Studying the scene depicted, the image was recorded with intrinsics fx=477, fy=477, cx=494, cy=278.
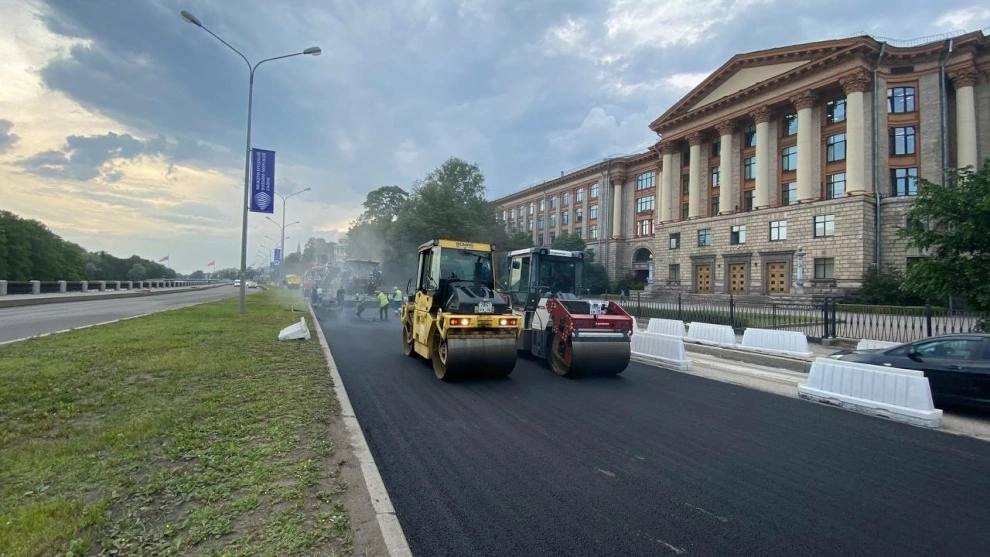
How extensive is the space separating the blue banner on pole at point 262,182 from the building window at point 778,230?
4020 centimetres

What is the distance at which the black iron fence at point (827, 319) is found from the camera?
1477 centimetres

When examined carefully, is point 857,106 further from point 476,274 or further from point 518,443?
point 518,443

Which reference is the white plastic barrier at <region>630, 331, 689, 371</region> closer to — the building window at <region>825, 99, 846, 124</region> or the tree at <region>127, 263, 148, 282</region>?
the building window at <region>825, 99, 846, 124</region>

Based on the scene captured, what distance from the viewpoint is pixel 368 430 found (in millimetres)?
5660

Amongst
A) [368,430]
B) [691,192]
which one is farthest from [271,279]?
[368,430]

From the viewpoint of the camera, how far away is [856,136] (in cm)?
3700

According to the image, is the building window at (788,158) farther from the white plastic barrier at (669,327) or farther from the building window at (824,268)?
the white plastic barrier at (669,327)

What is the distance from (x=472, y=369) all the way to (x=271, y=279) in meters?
128

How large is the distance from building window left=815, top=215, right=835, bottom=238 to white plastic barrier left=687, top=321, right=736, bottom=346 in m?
30.6

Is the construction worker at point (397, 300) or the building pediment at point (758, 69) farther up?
the building pediment at point (758, 69)

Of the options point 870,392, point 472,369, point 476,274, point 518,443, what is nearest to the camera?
point 518,443

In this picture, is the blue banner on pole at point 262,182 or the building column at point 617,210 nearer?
the blue banner on pole at point 262,182

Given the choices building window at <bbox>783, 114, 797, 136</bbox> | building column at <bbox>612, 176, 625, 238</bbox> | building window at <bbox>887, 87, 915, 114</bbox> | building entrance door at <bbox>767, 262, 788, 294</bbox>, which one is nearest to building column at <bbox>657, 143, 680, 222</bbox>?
building column at <bbox>612, 176, 625, 238</bbox>

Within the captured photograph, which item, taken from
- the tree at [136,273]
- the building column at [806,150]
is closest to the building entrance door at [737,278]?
the building column at [806,150]
